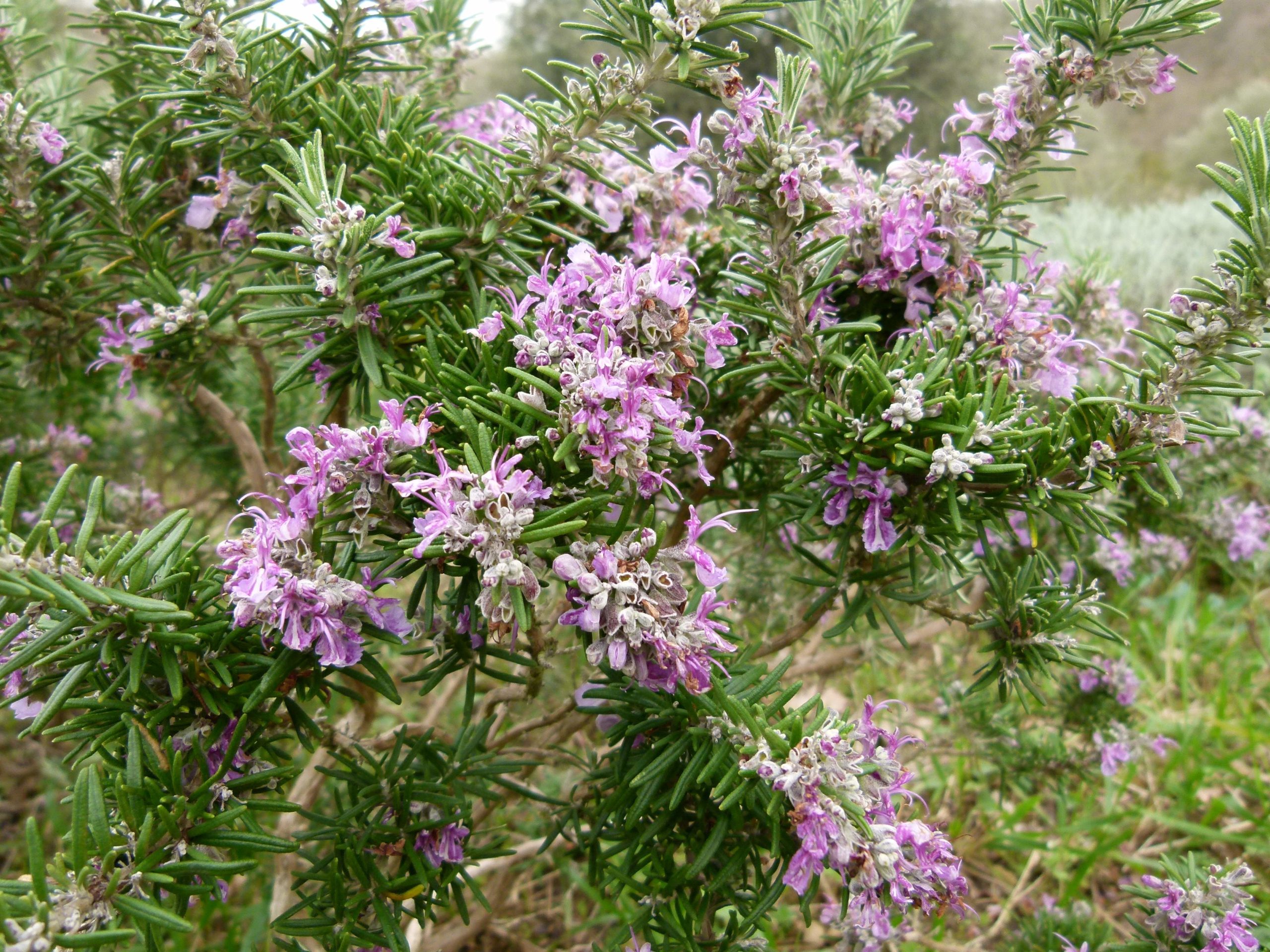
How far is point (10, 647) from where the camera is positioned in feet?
3.27

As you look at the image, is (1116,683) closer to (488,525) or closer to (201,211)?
(488,525)

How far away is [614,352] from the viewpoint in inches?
35.1

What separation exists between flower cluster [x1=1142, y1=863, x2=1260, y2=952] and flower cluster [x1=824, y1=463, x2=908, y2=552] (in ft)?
2.59

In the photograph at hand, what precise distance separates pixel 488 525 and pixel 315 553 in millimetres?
250

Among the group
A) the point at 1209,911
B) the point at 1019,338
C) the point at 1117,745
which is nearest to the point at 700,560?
the point at 1019,338

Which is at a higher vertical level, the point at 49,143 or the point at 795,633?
the point at 49,143

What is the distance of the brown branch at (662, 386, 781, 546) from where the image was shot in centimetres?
135

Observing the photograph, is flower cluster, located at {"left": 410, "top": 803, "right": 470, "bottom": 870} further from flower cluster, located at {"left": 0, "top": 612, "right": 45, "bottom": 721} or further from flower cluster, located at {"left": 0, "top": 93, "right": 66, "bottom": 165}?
flower cluster, located at {"left": 0, "top": 93, "right": 66, "bottom": 165}

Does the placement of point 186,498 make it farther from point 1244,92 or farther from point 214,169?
point 1244,92

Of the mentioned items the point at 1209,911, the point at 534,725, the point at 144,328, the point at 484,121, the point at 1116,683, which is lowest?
the point at 1116,683

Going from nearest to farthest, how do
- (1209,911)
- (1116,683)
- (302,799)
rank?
(1209,911), (302,799), (1116,683)

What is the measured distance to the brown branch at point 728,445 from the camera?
135 cm

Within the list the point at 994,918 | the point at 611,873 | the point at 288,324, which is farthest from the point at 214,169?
the point at 994,918

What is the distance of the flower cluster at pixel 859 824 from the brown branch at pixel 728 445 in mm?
461
